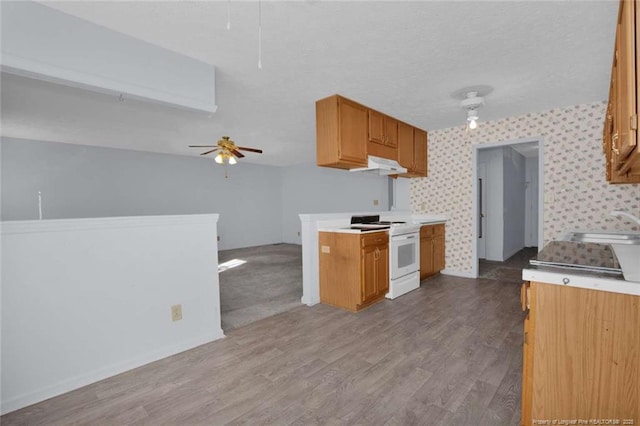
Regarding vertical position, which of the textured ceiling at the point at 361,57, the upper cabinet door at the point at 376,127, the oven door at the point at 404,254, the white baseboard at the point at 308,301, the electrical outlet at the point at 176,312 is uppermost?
the textured ceiling at the point at 361,57

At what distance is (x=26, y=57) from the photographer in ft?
5.67

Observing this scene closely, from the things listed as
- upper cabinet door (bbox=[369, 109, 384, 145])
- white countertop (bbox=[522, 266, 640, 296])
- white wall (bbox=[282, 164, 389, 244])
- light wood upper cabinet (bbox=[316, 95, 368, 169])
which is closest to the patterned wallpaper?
upper cabinet door (bbox=[369, 109, 384, 145])

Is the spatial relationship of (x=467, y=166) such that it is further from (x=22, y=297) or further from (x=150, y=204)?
(x=150, y=204)

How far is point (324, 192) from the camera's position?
328 inches

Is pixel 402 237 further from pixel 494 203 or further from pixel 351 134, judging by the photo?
pixel 494 203

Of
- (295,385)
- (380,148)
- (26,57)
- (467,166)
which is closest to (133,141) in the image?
(26,57)

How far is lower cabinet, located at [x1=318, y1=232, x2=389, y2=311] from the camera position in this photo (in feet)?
Answer: 10.6

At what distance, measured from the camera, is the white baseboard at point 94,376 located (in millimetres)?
1777

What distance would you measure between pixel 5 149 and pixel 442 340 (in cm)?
747

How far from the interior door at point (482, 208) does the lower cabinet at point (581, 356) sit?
5231 millimetres

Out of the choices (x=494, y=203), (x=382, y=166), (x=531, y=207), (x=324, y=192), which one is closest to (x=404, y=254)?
(x=382, y=166)

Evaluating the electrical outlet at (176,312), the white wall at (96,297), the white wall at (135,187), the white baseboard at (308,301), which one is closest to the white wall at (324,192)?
the white wall at (135,187)

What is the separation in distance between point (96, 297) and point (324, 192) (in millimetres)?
6603

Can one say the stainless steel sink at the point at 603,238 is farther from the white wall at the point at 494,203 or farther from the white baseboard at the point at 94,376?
the white wall at the point at 494,203
